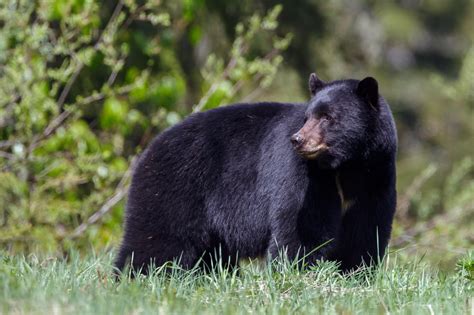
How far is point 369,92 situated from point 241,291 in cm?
182

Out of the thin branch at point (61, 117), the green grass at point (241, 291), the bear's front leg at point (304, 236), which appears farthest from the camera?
the thin branch at point (61, 117)

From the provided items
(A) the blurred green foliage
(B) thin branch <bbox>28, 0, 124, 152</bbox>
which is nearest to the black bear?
(A) the blurred green foliage

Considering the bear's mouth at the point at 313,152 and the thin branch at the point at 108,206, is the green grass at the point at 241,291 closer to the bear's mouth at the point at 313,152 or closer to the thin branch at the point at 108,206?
the bear's mouth at the point at 313,152

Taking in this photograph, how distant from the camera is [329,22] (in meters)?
12.4

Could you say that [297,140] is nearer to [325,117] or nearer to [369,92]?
[325,117]

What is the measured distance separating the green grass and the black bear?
1.30ft

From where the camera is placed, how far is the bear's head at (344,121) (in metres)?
6.07

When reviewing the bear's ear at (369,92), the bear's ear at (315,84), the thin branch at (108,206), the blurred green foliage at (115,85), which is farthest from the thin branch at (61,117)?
the bear's ear at (369,92)

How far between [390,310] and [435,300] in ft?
1.15

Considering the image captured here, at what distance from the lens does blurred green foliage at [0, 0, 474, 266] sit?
357 inches

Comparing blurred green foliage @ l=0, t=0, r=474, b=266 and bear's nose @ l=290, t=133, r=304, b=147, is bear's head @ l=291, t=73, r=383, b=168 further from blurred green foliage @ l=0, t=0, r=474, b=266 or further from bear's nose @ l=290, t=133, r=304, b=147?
blurred green foliage @ l=0, t=0, r=474, b=266

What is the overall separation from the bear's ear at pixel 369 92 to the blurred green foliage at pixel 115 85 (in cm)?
184

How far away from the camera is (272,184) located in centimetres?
625

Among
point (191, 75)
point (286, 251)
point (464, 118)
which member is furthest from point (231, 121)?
point (464, 118)
